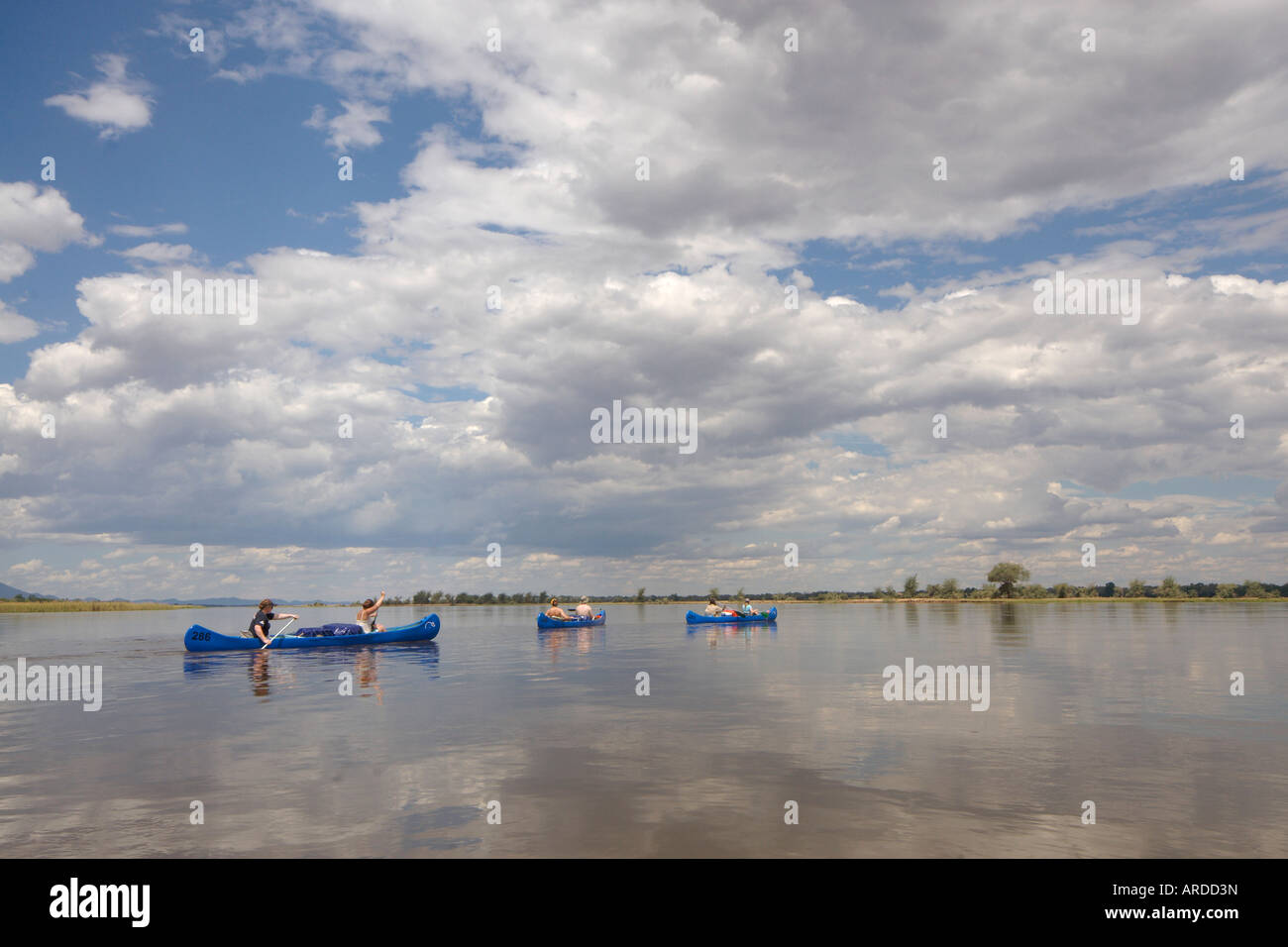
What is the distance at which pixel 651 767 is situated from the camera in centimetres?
1477

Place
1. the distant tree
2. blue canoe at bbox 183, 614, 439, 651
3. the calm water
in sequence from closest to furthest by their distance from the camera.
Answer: the calm water < blue canoe at bbox 183, 614, 439, 651 < the distant tree

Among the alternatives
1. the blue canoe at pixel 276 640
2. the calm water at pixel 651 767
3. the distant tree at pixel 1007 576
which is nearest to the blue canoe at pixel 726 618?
the blue canoe at pixel 276 640

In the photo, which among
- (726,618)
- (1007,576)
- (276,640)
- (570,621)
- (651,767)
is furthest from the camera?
(1007,576)

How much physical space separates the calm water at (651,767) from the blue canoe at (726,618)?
4207cm

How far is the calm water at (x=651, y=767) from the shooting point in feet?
34.8

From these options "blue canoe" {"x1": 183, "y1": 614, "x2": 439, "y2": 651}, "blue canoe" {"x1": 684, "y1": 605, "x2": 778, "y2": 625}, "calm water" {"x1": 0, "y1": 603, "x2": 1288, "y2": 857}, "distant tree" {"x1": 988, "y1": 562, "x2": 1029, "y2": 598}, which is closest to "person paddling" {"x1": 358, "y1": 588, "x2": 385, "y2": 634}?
"blue canoe" {"x1": 183, "y1": 614, "x2": 439, "y2": 651}

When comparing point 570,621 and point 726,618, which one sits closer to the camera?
point 570,621

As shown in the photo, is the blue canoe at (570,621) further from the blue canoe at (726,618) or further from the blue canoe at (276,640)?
the blue canoe at (276,640)

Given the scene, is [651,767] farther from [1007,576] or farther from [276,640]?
[1007,576]

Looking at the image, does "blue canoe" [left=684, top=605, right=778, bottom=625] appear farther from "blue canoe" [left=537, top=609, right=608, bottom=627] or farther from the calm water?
the calm water

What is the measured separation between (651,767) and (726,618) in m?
60.5

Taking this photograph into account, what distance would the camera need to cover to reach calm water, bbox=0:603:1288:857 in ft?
34.8

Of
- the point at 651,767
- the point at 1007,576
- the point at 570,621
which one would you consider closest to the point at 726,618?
the point at 570,621

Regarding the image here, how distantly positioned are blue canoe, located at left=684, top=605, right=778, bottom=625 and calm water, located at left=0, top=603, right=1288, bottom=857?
4207 centimetres
